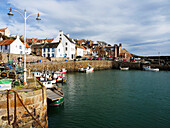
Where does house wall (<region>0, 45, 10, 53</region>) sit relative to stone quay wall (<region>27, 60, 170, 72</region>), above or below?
above

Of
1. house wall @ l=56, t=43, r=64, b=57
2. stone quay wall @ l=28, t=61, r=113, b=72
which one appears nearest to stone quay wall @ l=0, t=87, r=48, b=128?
stone quay wall @ l=28, t=61, r=113, b=72

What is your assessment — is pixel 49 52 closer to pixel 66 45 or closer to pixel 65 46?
pixel 65 46

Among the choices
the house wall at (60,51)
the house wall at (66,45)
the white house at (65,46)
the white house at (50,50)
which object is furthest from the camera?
the house wall at (66,45)

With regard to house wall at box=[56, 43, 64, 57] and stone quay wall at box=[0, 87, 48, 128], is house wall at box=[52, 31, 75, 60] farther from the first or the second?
stone quay wall at box=[0, 87, 48, 128]

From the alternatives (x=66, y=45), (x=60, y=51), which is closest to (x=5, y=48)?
(x=60, y=51)

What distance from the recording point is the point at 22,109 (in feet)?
28.8

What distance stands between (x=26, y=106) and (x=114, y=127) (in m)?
8.39

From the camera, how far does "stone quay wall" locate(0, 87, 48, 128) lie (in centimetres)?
825

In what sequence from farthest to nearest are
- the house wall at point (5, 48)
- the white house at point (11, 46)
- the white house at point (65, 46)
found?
the white house at point (65, 46) → the house wall at point (5, 48) → the white house at point (11, 46)

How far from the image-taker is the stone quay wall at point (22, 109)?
825 cm

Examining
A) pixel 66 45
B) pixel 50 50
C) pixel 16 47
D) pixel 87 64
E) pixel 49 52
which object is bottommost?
pixel 87 64

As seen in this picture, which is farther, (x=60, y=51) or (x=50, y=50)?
(x=60, y=51)

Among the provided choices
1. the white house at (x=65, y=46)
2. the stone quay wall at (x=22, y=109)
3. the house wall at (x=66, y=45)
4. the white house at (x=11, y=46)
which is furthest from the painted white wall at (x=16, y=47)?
the stone quay wall at (x=22, y=109)

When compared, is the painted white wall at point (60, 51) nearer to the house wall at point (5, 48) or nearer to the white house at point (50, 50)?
the white house at point (50, 50)
